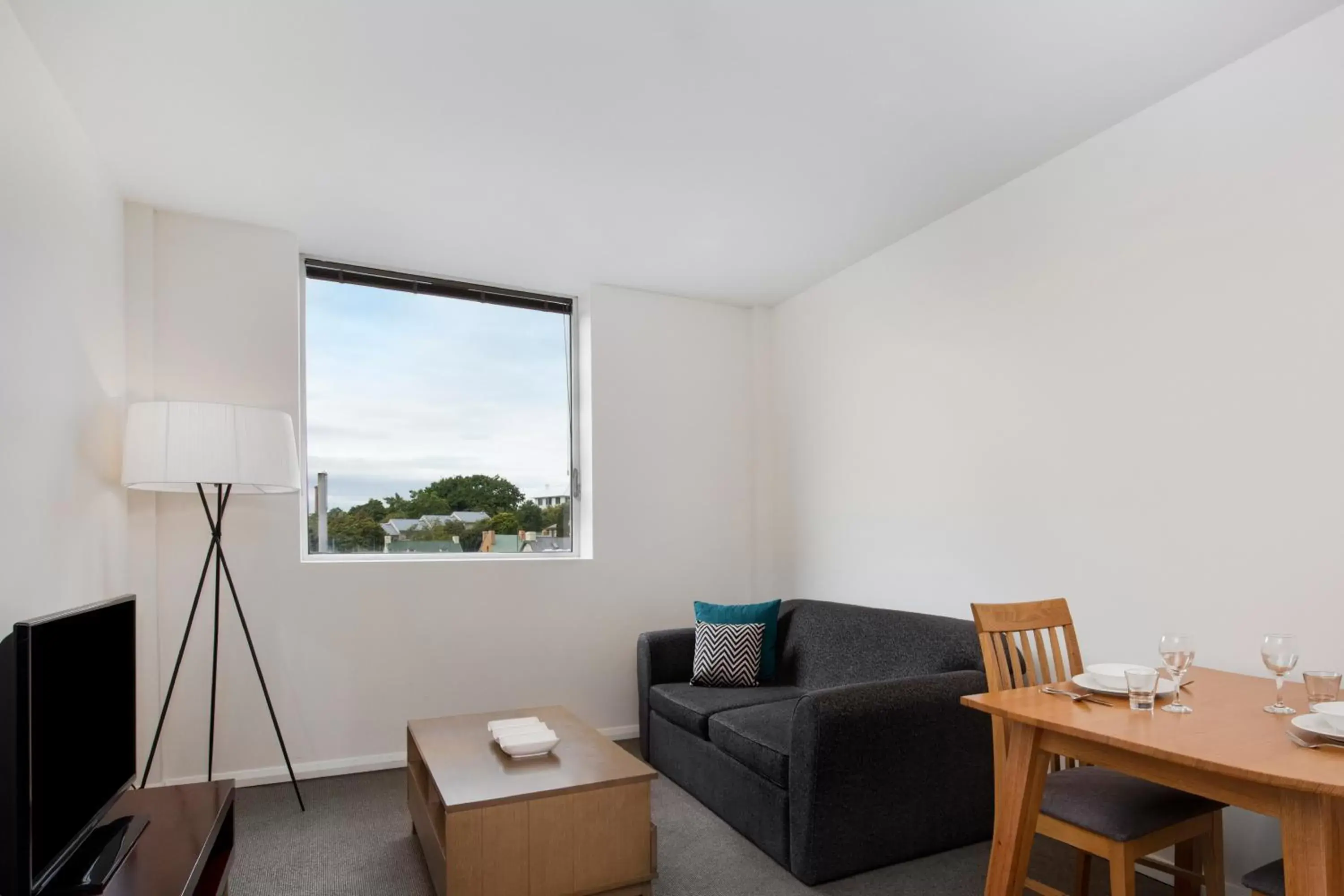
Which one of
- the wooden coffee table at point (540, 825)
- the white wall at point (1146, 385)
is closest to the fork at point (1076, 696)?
the white wall at point (1146, 385)

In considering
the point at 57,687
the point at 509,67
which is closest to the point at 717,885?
the point at 57,687

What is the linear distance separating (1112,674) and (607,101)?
2.31m

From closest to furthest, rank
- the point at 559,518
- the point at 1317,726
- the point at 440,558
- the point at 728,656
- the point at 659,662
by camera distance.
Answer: the point at 1317,726
the point at 728,656
the point at 659,662
the point at 440,558
the point at 559,518

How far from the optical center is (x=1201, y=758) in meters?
1.43

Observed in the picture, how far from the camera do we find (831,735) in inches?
98.2

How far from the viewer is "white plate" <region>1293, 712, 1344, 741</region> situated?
4.84 ft

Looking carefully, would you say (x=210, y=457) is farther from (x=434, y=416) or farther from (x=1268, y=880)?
(x=1268, y=880)

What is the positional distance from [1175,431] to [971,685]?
111 cm

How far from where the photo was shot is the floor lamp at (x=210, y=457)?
2850 millimetres

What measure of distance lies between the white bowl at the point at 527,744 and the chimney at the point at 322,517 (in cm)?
188

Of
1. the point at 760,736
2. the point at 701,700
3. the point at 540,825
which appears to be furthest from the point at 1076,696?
the point at 701,700

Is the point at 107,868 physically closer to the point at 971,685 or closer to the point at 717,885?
the point at 717,885

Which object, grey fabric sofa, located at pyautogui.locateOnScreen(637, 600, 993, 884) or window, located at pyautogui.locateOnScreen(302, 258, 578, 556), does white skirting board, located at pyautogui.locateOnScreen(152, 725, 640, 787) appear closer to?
grey fabric sofa, located at pyautogui.locateOnScreen(637, 600, 993, 884)

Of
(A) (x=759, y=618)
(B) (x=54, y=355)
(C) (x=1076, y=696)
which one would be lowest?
(A) (x=759, y=618)
